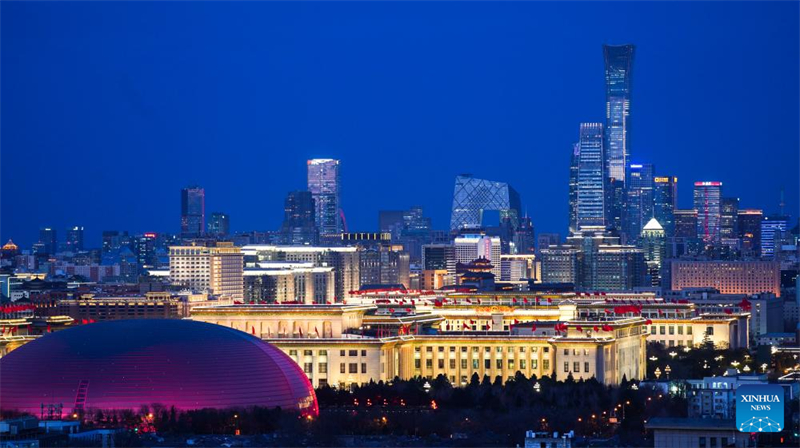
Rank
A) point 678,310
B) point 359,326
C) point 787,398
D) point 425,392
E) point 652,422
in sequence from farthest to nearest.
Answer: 1. point 678,310
2. point 359,326
3. point 425,392
4. point 787,398
5. point 652,422

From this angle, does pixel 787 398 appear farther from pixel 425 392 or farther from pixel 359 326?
pixel 359 326

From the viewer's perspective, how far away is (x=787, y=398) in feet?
314

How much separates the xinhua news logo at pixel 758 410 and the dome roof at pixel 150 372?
3503 cm

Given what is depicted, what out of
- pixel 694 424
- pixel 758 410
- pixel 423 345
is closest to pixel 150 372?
pixel 694 424

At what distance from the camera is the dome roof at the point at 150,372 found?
104 meters

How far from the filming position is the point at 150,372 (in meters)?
106

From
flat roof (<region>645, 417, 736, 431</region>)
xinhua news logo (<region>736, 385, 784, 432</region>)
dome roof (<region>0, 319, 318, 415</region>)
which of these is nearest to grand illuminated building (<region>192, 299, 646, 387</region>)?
dome roof (<region>0, 319, 318, 415</region>)

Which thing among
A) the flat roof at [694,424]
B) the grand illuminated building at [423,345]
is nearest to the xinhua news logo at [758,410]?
the flat roof at [694,424]

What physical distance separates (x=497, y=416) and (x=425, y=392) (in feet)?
43.1

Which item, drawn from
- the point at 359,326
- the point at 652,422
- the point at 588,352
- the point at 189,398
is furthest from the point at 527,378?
the point at 652,422

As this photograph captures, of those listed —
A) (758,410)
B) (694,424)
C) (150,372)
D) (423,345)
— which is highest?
(423,345)

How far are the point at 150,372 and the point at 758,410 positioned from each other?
127ft

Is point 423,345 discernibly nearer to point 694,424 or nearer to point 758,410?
point 694,424

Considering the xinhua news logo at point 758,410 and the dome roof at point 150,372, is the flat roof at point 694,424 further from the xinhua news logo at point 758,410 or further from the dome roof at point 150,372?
the dome roof at point 150,372
